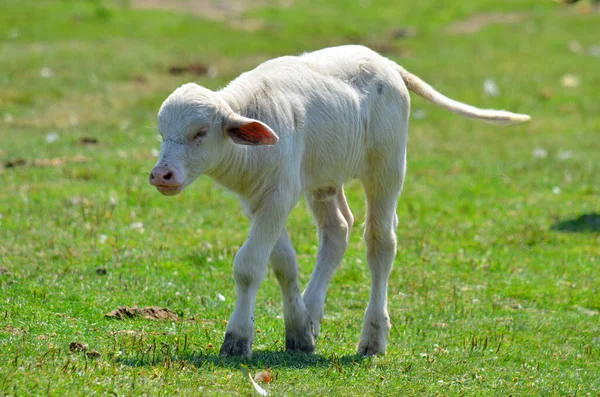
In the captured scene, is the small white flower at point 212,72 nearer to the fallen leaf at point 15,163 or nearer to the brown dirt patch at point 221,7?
the brown dirt patch at point 221,7

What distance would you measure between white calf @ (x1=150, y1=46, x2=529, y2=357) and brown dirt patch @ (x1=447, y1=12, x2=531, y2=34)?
928 inches

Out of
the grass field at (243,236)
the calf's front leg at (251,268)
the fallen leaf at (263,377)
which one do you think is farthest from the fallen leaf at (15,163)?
the fallen leaf at (263,377)

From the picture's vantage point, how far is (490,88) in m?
23.0

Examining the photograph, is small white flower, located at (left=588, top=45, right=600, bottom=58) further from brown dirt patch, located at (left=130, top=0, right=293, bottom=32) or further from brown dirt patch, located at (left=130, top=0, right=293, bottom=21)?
brown dirt patch, located at (left=130, top=0, right=293, bottom=21)

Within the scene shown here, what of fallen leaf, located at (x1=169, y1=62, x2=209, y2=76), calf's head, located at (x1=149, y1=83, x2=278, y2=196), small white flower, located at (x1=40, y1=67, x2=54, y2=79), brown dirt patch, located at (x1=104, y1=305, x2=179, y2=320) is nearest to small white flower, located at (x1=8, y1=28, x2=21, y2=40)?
small white flower, located at (x1=40, y1=67, x2=54, y2=79)

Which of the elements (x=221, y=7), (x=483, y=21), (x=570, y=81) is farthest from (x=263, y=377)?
(x=483, y=21)

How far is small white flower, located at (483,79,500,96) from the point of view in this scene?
22.8 m

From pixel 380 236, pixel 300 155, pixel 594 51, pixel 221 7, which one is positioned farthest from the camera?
pixel 221 7

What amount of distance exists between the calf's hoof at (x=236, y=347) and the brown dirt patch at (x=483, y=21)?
2532 cm

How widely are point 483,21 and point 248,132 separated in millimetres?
27247

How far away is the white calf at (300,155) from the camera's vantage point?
263 inches

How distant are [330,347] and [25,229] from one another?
15.3 ft

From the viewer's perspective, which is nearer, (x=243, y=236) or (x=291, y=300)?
(x=291, y=300)

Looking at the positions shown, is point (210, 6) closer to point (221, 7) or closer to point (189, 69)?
point (221, 7)
